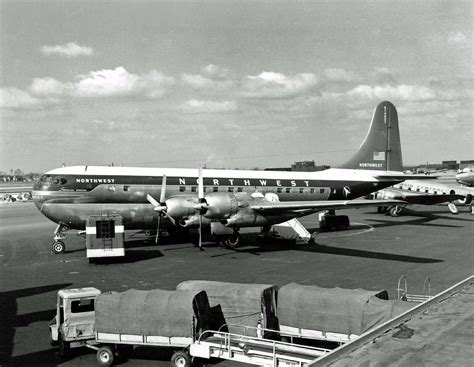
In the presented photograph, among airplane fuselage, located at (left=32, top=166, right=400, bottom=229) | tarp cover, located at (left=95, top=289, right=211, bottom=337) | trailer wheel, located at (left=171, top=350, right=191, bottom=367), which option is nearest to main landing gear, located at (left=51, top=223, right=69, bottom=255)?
airplane fuselage, located at (left=32, top=166, right=400, bottom=229)

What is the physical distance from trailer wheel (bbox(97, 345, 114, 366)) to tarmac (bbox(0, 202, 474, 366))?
387 millimetres

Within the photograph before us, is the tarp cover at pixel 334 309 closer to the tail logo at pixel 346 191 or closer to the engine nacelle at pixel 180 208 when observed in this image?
the engine nacelle at pixel 180 208

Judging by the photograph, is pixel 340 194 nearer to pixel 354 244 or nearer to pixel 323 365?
pixel 354 244

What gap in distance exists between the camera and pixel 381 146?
39.0 m

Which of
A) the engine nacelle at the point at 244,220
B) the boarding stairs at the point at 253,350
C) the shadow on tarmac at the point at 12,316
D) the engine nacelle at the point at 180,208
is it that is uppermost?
the engine nacelle at the point at 180,208

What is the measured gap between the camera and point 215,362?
1111 cm

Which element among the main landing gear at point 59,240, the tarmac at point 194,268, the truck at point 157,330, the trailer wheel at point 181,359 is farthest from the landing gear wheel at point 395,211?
the trailer wheel at point 181,359

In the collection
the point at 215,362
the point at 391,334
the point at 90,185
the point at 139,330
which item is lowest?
the point at 215,362

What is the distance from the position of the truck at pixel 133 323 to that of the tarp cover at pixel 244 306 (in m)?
0.68

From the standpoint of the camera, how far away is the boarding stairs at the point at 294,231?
2975 cm

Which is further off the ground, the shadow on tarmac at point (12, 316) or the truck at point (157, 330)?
the truck at point (157, 330)

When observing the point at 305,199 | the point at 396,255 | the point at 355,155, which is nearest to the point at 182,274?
the point at 396,255

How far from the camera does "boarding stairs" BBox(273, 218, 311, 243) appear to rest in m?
29.8

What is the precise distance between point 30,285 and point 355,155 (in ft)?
93.3
